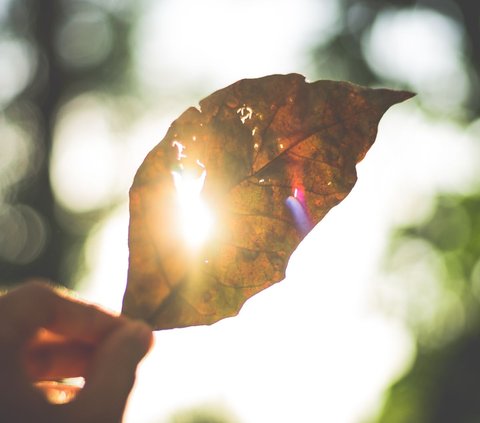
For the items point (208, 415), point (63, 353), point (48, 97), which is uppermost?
point (63, 353)

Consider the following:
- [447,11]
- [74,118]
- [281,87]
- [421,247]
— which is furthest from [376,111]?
[421,247]

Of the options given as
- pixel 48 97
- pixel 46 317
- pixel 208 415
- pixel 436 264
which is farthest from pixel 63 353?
pixel 208 415

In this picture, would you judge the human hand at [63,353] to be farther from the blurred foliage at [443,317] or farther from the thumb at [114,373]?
the blurred foliage at [443,317]

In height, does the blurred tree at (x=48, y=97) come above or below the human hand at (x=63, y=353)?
below

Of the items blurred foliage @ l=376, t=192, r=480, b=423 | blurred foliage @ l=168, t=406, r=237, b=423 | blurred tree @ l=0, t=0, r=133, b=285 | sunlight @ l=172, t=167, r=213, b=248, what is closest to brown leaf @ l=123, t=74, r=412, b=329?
sunlight @ l=172, t=167, r=213, b=248

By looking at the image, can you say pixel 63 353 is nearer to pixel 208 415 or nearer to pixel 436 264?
pixel 436 264

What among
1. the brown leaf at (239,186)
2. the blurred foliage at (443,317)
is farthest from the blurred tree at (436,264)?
the brown leaf at (239,186)

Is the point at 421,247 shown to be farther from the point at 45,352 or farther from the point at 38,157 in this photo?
the point at 45,352
